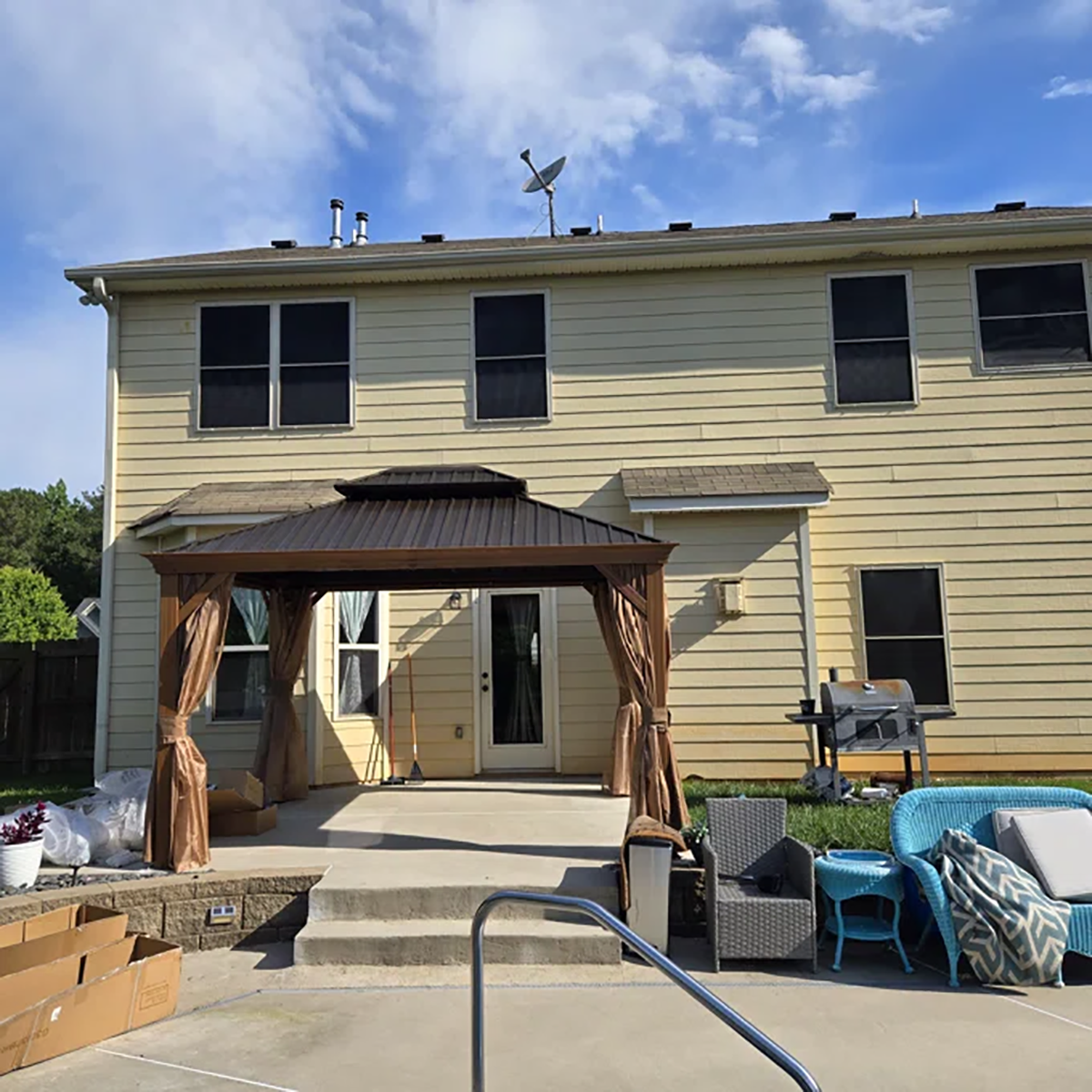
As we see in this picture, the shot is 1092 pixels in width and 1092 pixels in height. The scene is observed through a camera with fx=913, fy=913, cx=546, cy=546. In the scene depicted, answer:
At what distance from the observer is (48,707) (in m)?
11.6

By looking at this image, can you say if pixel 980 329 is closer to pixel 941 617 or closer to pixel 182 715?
pixel 941 617

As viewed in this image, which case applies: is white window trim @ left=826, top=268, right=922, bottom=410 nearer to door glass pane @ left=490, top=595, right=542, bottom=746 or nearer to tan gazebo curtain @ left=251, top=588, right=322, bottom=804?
door glass pane @ left=490, top=595, right=542, bottom=746

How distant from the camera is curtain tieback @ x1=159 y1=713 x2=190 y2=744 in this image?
20.6 feet

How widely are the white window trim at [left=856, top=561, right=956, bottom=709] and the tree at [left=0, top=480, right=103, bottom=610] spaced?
33309 millimetres

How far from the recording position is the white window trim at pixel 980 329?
9.89m

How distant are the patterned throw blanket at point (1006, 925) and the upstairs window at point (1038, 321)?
22.0ft

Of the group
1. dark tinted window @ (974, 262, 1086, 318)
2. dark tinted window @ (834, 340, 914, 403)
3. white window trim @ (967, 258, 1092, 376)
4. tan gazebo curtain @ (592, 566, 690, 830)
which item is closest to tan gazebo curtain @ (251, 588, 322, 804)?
tan gazebo curtain @ (592, 566, 690, 830)

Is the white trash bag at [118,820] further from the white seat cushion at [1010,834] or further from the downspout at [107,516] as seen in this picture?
the white seat cushion at [1010,834]

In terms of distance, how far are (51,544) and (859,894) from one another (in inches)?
1506

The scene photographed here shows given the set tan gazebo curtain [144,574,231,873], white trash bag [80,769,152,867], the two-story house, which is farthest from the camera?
the two-story house

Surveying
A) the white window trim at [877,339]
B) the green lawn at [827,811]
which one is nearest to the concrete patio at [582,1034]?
the green lawn at [827,811]

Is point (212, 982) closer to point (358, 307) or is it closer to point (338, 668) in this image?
point (338, 668)

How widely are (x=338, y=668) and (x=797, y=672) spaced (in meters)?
4.82

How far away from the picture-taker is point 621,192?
12688 millimetres
